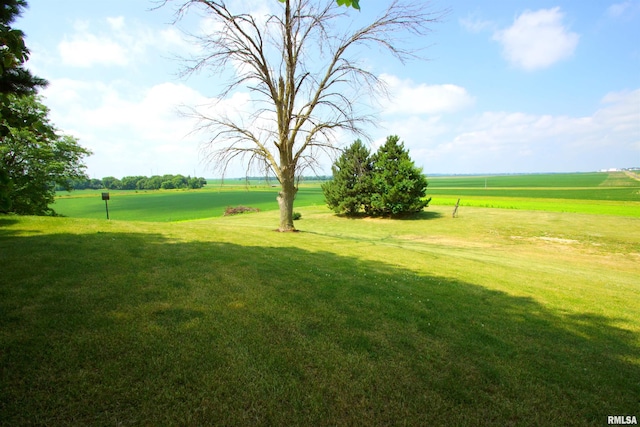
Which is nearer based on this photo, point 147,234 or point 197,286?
point 197,286

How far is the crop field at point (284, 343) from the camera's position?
276cm

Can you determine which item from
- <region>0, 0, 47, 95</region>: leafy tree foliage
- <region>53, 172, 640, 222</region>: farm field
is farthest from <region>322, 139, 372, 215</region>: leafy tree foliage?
<region>0, 0, 47, 95</region>: leafy tree foliage

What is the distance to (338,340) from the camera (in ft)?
13.3

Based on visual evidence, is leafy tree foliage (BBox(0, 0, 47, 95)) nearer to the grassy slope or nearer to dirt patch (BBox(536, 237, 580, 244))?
the grassy slope

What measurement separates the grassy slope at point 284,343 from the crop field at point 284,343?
2cm

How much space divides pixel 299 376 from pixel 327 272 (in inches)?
170

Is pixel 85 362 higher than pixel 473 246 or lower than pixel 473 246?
higher

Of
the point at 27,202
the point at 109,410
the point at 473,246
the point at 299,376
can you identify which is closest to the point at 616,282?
the point at 473,246

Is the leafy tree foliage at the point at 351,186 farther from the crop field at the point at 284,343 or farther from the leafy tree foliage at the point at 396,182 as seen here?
the crop field at the point at 284,343

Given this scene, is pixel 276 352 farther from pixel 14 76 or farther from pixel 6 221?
pixel 6 221

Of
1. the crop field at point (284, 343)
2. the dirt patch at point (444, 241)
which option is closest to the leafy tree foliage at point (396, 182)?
the dirt patch at point (444, 241)

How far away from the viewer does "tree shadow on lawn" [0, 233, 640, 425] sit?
273 cm

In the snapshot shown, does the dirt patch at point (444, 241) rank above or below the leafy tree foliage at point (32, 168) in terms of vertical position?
below

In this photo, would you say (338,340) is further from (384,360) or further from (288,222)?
(288,222)
